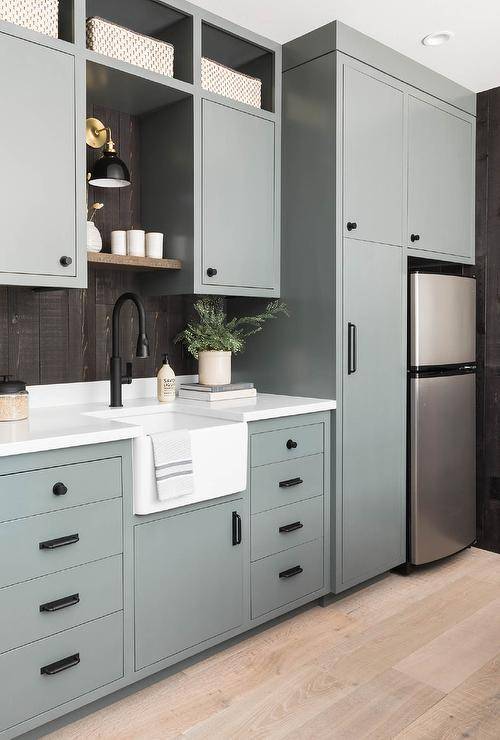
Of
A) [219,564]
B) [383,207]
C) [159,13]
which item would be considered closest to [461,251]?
[383,207]

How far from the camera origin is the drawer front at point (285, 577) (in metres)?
2.50

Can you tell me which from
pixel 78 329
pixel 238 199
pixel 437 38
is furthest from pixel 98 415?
pixel 437 38

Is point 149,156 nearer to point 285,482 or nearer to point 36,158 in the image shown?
point 36,158

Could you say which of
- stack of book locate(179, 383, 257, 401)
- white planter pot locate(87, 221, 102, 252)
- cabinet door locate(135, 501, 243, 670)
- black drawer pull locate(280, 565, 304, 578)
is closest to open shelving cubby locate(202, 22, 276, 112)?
white planter pot locate(87, 221, 102, 252)

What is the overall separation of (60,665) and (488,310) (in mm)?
2731

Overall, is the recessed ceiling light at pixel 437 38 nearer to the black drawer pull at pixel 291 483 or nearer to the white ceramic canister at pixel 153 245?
the white ceramic canister at pixel 153 245

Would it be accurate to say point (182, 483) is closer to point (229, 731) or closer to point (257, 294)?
point (229, 731)

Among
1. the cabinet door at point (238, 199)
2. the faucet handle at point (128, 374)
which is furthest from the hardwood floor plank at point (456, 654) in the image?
the cabinet door at point (238, 199)

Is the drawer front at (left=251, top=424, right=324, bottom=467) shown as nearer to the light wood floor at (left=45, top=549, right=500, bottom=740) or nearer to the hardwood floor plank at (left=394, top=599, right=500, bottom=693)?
the light wood floor at (left=45, top=549, right=500, bottom=740)

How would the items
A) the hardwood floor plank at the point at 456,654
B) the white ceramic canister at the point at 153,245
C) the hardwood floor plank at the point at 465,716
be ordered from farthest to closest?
the white ceramic canister at the point at 153,245
the hardwood floor plank at the point at 456,654
the hardwood floor plank at the point at 465,716

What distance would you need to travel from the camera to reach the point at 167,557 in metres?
2.16

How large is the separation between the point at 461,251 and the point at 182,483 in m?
2.15

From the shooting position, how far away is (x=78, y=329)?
266 cm

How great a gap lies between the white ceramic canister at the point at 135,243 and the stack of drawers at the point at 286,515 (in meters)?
0.89
